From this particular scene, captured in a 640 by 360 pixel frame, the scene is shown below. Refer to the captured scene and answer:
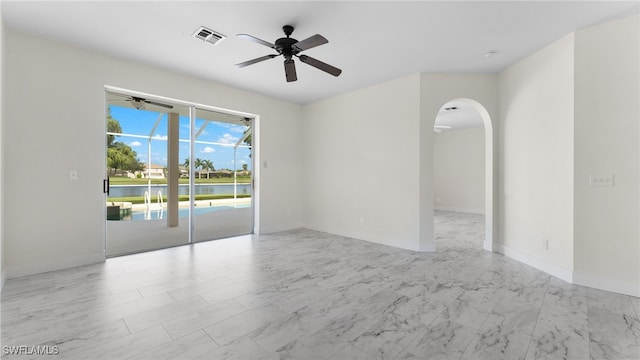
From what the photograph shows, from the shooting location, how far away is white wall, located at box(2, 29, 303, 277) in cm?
304

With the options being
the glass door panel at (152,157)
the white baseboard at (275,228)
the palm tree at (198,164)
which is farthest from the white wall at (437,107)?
the glass door panel at (152,157)

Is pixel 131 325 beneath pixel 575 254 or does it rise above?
beneath

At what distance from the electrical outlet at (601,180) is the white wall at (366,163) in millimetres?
1949

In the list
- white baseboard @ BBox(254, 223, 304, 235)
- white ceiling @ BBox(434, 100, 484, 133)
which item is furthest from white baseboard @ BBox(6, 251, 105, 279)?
white ceiling @ BBox(434, 100, 484, 133)

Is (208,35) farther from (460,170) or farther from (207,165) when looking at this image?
(460,170)

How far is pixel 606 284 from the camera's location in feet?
9.00

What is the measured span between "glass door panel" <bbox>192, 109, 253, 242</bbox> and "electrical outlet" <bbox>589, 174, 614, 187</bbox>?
16.6 feet

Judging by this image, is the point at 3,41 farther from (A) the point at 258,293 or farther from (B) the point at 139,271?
(A) the point at 258,293

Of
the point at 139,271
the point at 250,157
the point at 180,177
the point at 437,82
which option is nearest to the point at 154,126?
the point at 180,177

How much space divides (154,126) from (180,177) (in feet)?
5.24

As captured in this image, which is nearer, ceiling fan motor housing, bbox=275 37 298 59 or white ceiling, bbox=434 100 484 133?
ceiling fan motor housing, bbox=275 37 298 59

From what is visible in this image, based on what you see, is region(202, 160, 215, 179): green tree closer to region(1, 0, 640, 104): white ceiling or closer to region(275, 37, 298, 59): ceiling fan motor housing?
region(1, 0, 640, 104): white ceiling

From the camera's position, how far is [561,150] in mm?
3096

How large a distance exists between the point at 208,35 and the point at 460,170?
8546 millimetres
